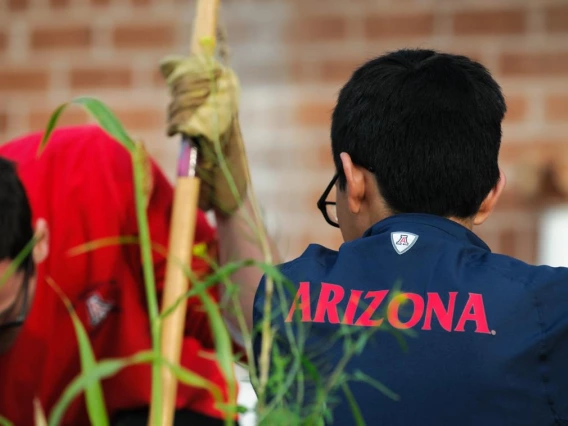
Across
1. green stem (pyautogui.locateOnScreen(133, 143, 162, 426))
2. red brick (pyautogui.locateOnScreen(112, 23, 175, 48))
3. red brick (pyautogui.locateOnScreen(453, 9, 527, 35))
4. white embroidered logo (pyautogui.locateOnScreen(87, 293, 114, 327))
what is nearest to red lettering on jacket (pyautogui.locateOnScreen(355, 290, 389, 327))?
green stem (pyautogui.locateOnScreen(133, 143, 162, 426))

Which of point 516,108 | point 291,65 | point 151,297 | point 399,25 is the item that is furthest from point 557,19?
point 151,297

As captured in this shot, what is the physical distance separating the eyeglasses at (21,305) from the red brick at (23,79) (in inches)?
46.9

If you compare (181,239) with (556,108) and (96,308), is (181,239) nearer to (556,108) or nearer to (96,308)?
(96,308)

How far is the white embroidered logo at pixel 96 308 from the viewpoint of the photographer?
1.66 metres

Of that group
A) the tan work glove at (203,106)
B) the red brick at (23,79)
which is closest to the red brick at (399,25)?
the red brick at (23,79)

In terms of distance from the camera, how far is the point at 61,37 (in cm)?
269

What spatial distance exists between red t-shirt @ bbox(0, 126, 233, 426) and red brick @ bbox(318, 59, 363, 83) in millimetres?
935

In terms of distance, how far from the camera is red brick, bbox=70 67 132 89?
8.74 feet

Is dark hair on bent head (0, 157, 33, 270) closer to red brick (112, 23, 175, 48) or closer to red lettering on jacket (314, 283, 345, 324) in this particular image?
red lettering on jacket (314, 283, 345, 324)

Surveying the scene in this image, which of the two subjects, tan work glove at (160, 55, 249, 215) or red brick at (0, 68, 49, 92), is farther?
red brick at (0, 68, 49, 92)

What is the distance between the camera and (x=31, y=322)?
65.1 inches

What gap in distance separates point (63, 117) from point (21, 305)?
111cm

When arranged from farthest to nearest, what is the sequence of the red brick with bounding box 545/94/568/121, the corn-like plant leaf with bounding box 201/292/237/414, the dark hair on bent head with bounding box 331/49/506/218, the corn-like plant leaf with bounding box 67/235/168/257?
1. the red brick with bounding box 545/94/568/121
2. the dark hair on bent head with bounding box 331/49/506/218
3. the corn-like plant leaf with bounding box 67/235/168/257
4. the corn-like plant leaf with bounding box 201/292/237/414

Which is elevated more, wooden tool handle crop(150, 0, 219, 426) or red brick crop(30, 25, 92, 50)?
red brick crop(30, 25, 92, 50)
